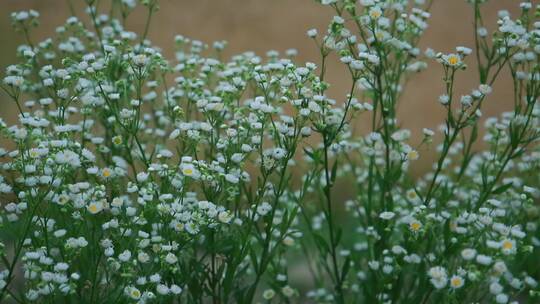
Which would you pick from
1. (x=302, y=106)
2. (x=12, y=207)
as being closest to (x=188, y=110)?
(x=302, y=106)

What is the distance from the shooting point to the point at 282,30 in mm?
5828

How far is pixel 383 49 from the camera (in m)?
3.02

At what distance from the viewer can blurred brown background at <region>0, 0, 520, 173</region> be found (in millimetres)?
5727

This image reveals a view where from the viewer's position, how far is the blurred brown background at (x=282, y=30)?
5727 millimetres

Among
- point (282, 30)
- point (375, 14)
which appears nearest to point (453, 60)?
point (375, 14)

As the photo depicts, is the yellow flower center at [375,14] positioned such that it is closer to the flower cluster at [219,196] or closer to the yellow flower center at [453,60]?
the flower cluster at [219,196]

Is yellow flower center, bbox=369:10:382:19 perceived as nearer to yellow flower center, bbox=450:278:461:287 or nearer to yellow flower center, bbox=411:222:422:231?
yellow flower center, bbox=411:222:422:231

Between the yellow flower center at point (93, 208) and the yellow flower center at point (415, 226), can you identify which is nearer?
the yellow flower center at point (93, 208)

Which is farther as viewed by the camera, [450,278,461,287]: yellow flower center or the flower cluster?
the flower cluster

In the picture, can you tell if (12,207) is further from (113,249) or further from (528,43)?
(528,43)

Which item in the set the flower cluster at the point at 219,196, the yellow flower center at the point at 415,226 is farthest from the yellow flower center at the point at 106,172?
the yellow flower center at the point at 415,226

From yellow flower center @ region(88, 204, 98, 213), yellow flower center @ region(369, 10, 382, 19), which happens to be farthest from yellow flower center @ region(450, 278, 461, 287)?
yellow flower center @ region(88, 204, 98, 213)

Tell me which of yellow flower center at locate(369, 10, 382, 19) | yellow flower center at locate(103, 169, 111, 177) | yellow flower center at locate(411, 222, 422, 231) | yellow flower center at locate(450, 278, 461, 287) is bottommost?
yellow flower center at locate(450, 278, 461, 287)

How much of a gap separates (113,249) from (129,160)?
1.79ft
